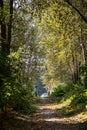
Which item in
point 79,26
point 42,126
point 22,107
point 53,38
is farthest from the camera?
point 53,38

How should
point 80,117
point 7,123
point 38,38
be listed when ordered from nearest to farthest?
1. point 7,123
2. point 80,117
3. point 38,38

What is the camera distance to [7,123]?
53.3 ft

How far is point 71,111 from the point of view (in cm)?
2364

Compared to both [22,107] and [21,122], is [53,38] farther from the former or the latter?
[21,122]

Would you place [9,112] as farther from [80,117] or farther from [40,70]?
[40,70]

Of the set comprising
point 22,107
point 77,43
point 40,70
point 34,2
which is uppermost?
point 34,2

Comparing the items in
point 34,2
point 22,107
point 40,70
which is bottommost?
point 40,70

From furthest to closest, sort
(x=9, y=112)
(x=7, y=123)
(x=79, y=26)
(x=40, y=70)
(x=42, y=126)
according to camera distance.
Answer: (x=40, y=70) → (x=79, y=26) → (x=9, y=112) → (x=42, y=126) → (x=7, y=123)

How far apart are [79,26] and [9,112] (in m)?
10.3

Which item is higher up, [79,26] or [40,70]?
[79,26]

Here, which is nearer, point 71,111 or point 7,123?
point 7,123

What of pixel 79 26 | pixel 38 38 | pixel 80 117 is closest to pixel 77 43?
pixel 79 26

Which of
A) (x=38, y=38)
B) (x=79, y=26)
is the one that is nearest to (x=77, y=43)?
(x=79, y=26)

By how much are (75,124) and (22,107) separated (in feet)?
20.6
